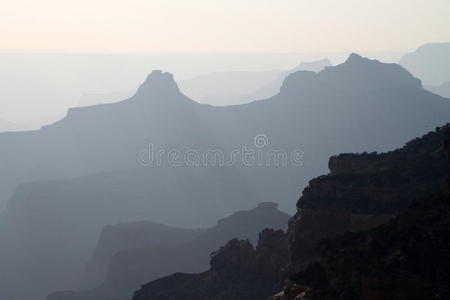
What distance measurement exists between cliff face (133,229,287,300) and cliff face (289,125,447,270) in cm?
830

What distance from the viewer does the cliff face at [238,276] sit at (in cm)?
5312

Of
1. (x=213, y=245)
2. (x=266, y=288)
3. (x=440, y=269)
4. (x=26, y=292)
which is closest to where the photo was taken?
(x=440, y=269)

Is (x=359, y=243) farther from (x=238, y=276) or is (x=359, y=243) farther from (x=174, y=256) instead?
(x=174, y=256)

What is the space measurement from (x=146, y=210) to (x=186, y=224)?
1343 centimetres

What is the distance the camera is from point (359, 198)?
4144 cm

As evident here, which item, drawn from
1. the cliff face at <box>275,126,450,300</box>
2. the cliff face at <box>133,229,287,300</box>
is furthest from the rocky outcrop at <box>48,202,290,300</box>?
the cliff face at <box>275,126,450,300</box>

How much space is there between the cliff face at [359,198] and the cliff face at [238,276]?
27.2ft

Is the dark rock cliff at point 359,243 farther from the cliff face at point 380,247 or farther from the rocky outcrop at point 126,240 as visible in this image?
the rocky outcrop at point 126,240

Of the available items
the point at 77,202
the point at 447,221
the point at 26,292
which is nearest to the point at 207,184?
the point at 77,202

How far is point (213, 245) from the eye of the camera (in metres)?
110

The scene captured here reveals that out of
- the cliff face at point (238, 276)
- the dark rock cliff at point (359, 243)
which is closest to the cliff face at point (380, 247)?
the dark rock cliff at point (359, 243)

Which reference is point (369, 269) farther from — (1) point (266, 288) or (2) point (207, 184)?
Answer: (2) point (207, 184)

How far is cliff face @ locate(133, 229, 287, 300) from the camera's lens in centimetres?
5312

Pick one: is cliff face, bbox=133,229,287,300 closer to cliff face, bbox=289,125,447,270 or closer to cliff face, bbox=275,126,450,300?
cliff face, bbox=289,125,447,270
